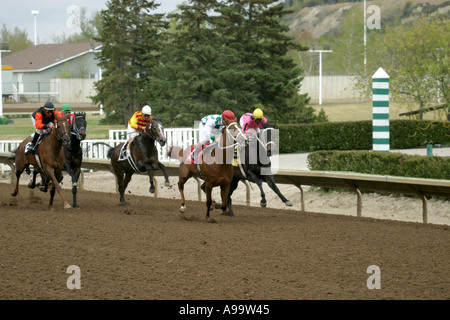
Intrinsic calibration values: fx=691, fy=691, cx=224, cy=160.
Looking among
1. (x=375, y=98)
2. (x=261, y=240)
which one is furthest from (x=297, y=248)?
(x=375, y=98)

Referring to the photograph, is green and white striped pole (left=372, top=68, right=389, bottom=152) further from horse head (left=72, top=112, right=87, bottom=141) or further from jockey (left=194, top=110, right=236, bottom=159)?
horse head (left=72, top=112, right=87, bottom=141)

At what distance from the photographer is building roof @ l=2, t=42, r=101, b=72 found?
168ft

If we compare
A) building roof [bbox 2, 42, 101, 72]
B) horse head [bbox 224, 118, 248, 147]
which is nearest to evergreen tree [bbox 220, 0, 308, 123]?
horse head [bbox 224, 118, 248, 147]

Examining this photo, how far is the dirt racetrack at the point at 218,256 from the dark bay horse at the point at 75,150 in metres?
0.93

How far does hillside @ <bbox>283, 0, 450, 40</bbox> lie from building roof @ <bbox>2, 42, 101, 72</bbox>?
138ft

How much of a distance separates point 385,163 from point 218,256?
6991 mm

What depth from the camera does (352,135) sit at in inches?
969

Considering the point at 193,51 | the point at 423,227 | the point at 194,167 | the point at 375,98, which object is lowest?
the point at 423,227

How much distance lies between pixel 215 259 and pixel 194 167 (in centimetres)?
323

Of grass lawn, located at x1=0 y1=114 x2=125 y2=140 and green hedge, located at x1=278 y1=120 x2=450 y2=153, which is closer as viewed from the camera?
green hedge, located at x1=278 y1=120 x2=450 y2=153

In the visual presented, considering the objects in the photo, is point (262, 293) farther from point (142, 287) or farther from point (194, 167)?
point (194, 167)

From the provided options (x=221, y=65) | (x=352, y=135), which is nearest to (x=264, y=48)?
(x=221, y=65)

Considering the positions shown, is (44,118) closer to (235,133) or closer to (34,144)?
(34,144)
